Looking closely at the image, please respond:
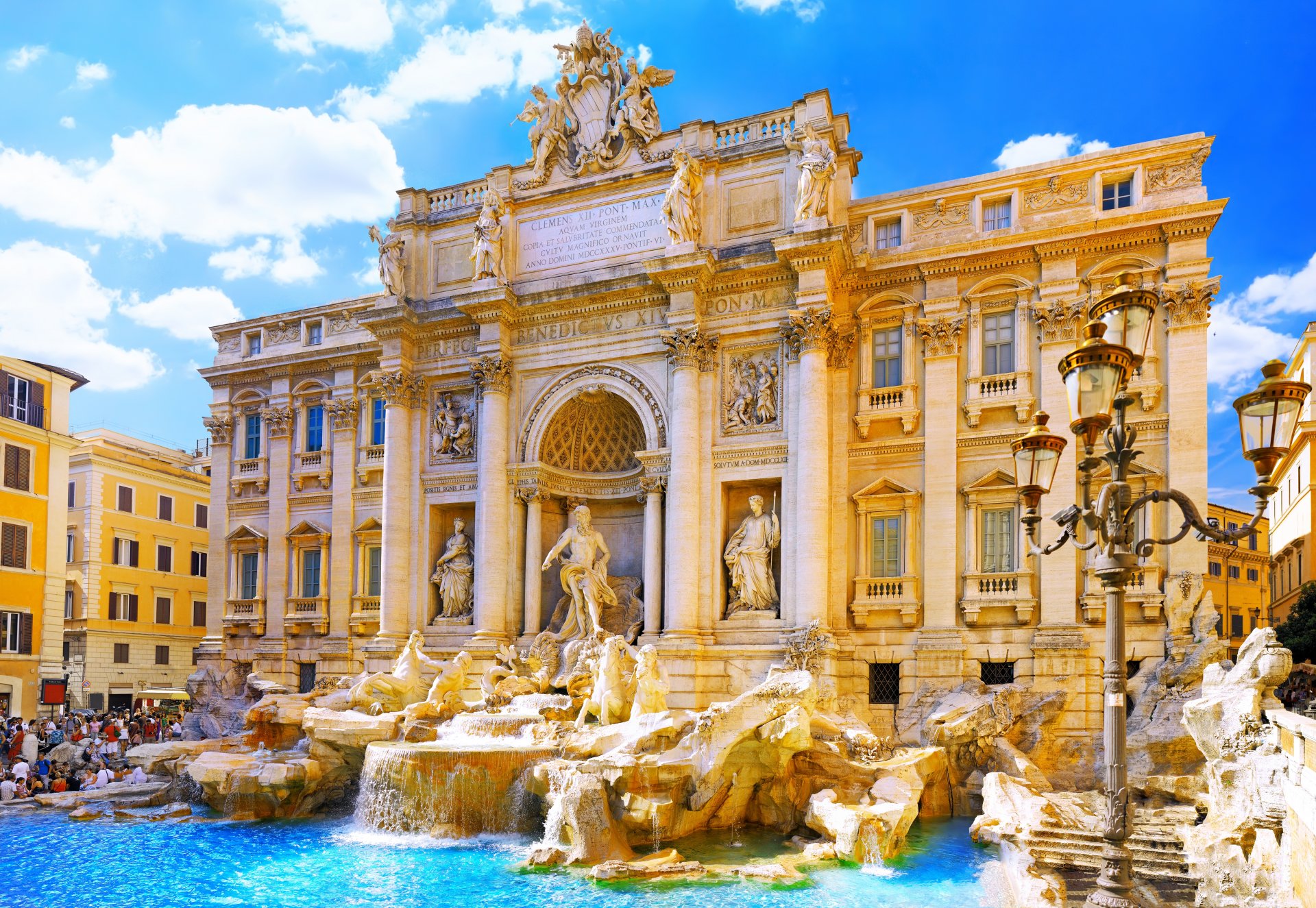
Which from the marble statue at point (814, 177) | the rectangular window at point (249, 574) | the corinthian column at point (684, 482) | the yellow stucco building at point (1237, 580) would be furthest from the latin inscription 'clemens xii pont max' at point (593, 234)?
the yellow stucco building at point (1237, 580)

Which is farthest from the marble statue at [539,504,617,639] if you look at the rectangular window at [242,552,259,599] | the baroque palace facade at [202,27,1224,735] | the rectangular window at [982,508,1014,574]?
the rectangular window at [242,552,259,599]

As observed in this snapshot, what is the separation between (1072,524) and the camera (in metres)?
8.52

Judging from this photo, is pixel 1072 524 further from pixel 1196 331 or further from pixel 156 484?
pixel 156 484

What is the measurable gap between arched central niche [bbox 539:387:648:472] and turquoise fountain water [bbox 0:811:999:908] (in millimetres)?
9804

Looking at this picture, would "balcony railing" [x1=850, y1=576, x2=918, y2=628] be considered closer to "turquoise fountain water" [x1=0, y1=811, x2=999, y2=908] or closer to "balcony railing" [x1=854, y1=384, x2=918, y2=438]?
"balcony railing" [x1=854, y1=384, x2=918, y2=438]

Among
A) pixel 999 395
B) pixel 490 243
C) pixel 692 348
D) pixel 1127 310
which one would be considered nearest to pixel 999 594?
pixel 999 395

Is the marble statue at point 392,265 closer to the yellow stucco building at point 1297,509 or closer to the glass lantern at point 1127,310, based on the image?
the glass lantern at point 1127,310

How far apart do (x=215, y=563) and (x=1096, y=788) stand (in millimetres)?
22649

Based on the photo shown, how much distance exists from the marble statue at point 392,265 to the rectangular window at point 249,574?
8766mm

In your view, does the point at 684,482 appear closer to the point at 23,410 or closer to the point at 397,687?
the point at 397,687

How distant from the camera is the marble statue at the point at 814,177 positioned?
1959 centimetres

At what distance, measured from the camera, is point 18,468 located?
2772 centimetres

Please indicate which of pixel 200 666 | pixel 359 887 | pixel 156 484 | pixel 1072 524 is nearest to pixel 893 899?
pixel 1072 524

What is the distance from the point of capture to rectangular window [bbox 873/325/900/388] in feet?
67.6
